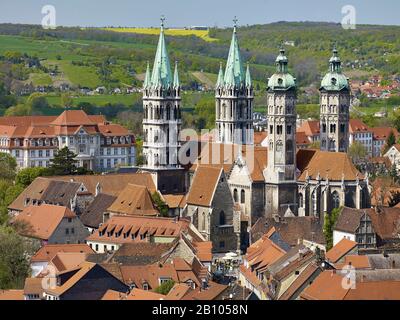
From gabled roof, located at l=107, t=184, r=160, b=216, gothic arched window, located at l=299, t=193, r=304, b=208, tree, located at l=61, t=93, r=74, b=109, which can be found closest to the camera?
gabled roof, located at l=107, t=184, r=160, b=216

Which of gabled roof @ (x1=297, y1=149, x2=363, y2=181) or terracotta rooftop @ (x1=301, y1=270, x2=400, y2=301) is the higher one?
gabled roof @ (x1=297, y1=149, x2=363, y2=181)

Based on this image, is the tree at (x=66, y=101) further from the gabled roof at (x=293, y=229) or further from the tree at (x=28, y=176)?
the gabled roof at (x=293, y=229)

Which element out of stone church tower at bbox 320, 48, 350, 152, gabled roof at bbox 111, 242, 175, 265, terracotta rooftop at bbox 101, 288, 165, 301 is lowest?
gabled roof at bbox 111, 242, 175, 265

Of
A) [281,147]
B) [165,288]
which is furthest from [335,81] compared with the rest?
[165,288]

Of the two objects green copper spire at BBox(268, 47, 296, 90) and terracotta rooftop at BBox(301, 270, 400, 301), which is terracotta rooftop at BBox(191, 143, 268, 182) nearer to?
green copper spire at BBox(268, 47, 296, 90)

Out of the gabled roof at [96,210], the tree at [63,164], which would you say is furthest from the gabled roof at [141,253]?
the tree at [63,164]

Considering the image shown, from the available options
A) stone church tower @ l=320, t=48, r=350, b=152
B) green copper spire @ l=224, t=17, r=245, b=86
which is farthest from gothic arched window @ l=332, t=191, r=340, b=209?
green copper spire @ l=224, t=17, r=245, b=86

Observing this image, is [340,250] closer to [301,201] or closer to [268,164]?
[301,201]

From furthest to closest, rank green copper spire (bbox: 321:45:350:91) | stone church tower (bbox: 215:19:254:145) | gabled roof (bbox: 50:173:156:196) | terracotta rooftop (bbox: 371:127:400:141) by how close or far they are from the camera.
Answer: terracotta rooftop (bbox: 371:127:400:141) < stone church tower (bbox: 215:19:254:145) < green copper spire (bbox: 321:45:350:91) < gabled roof (bbox: 50:173:156:196)
